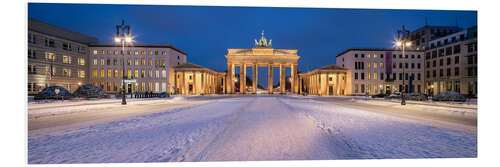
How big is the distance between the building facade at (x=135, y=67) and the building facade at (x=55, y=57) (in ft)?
9.15

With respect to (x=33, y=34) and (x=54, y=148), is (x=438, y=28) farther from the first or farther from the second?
(x=33, y=34)

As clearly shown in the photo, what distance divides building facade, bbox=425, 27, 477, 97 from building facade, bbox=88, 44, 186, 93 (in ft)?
207

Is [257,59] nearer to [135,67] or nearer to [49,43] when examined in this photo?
[135,67]

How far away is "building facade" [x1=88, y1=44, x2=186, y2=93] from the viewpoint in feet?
158

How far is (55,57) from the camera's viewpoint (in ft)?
124

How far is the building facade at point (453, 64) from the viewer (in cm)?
3856

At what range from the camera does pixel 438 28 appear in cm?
6594

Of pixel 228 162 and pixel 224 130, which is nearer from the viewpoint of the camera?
pixel 228 162

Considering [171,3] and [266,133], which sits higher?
[171,3]

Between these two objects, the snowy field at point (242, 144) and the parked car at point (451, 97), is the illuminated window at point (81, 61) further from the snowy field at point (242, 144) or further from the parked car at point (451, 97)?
the parked car at point (451, 97)

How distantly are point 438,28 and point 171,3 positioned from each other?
8897 cm

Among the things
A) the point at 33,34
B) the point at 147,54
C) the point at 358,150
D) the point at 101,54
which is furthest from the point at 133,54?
the point at 358,150

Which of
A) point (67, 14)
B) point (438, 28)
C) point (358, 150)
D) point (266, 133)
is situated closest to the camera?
point (358, 150)

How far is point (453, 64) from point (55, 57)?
3214 inches
